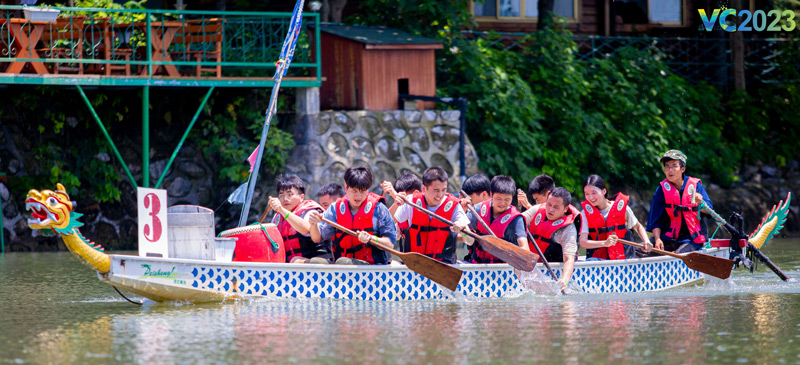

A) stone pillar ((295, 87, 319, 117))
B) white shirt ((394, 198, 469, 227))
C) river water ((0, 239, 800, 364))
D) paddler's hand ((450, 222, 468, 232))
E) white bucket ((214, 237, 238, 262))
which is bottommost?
river water ((0, 239, 800, 364))

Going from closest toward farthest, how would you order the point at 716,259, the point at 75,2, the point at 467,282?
the point at 467,282, the point at 716,259, the point at 75,2

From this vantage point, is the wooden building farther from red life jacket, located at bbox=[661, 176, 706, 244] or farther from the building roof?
red life jacket, located at bbox=[661, 176, 706, 244]

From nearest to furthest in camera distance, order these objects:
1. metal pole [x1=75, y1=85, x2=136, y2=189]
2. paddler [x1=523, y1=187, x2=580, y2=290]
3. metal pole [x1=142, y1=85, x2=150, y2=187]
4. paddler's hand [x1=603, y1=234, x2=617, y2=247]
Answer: paddler [x1=523, y1=187, x2=580, y2=290] < paddler's hand [x1=603, y1=234, x2=617, y2=247] < metal pole [x1=75, y1=85, x2=136, y2=189] < metal pole [x1=142, y1=85, x2=150, y2=187]

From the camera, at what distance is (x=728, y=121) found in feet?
67.1

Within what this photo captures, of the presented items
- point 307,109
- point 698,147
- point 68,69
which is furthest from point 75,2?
point 698,147

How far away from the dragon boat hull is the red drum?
0.37 meters

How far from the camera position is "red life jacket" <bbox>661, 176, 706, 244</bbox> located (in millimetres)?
11336

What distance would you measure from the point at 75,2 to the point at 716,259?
362 inches

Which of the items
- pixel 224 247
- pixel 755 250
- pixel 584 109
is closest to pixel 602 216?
pixel 755 250

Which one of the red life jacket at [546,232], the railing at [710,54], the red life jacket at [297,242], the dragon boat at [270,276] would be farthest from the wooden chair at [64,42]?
the railing at [710,54]

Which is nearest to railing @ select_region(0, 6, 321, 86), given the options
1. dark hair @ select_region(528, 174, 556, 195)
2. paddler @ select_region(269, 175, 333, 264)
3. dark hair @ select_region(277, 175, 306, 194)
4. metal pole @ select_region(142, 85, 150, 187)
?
metal pole @ select_region(142, 85, 150, 187)

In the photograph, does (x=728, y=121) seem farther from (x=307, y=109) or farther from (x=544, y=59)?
(x=307, y=109)

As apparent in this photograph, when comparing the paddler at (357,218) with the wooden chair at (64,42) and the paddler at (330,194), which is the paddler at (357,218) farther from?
the wooden chair at (64,42)

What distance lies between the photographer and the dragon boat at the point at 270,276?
8516 millimetres
